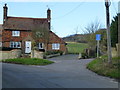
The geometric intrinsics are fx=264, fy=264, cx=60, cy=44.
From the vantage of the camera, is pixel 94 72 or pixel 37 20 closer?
pixel 94 72

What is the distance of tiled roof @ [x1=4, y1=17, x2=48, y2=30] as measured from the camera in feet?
173

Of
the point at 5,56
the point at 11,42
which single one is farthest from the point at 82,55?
the point at 11,42

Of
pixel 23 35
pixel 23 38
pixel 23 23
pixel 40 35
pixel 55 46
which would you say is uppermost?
pixel 23 23

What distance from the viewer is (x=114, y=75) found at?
16.4 metres

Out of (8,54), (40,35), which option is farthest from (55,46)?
(8,54)

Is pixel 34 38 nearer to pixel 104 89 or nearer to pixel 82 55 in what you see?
pixel 82 55

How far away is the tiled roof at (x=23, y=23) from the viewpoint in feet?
173

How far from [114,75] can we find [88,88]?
4.87 metres

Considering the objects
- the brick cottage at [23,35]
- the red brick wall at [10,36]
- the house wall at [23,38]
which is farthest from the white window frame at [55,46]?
the red brick wall at [10,36]

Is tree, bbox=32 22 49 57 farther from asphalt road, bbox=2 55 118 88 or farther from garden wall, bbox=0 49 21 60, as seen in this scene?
asphalt road, bbox=2 55 118 88

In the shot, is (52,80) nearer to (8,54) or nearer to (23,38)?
(8,54)

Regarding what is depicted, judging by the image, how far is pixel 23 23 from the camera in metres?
54.5

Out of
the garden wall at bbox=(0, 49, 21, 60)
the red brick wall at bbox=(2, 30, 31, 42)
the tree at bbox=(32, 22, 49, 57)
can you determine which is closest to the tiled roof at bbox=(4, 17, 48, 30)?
the red brick wall at bbox=(2, 30, 31, 42)

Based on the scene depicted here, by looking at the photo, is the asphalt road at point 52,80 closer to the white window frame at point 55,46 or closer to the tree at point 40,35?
the tree at point 40,35
